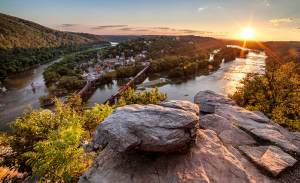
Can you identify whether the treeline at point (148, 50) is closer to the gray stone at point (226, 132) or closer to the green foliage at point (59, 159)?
the gray stone at point (226, 132)

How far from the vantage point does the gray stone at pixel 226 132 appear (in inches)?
417

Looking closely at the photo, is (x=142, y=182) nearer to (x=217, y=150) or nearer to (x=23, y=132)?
(x=217, y=150)

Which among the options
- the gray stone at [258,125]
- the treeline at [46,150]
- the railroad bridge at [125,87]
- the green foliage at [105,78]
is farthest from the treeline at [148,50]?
the treeline at [46,150]

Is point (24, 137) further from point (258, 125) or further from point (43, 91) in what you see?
point (43, 91)

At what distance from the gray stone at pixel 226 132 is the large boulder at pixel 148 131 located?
5755 millimetres

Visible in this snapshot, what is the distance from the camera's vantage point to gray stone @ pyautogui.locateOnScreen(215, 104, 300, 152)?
991 centimetres

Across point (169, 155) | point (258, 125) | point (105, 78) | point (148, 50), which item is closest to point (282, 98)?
point (258, 125)

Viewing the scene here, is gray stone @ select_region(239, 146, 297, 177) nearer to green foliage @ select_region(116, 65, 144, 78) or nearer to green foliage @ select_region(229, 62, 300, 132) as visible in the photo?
green foliage @ select_region(229, 62, 300, 132)

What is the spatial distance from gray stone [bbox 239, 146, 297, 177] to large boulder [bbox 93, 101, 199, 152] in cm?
500

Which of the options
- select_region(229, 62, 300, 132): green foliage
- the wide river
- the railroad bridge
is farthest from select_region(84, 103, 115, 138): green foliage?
the wide river

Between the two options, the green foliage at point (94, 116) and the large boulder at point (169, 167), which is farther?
the green foliage at point (94, 116)

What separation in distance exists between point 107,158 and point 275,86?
2255cm

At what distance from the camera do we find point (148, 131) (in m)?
6.27

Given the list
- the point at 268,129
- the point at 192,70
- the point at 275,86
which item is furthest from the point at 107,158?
the point at 192,70
